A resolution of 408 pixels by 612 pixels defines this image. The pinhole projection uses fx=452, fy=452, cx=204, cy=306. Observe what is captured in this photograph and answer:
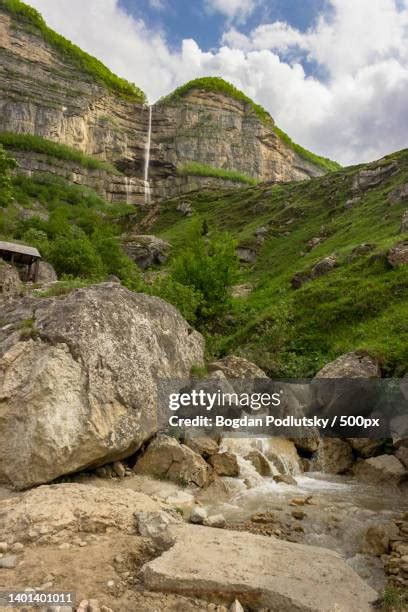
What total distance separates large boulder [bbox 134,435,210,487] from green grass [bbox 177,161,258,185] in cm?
10888

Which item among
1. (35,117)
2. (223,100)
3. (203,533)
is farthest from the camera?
(223,100)

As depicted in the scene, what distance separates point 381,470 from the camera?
14.6 metres

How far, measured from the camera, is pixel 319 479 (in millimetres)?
15266

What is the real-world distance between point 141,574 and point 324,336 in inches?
763

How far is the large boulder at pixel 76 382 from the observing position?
418 inches

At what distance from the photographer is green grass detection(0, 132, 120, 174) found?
97.6 m

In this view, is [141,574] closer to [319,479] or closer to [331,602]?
[331,602]

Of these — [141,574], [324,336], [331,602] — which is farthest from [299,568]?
[324,336]

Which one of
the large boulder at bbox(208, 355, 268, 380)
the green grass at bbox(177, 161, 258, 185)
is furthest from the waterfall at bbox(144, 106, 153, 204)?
the large boulder at bbox(208, 355, 268, 380)

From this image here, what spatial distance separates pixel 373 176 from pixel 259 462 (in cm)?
5189

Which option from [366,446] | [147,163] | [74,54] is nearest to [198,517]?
[366,446]

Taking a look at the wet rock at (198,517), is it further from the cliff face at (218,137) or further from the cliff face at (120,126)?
the cliff face at (218,137)

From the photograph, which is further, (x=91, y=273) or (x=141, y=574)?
(x=91, y=273)

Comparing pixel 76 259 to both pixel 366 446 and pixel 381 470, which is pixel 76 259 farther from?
pixel 381 470
